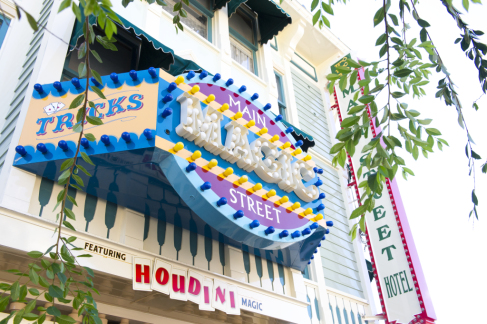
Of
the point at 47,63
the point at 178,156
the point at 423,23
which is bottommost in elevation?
the point at 423,23

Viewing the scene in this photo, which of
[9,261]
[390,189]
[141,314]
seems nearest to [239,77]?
[390,189]

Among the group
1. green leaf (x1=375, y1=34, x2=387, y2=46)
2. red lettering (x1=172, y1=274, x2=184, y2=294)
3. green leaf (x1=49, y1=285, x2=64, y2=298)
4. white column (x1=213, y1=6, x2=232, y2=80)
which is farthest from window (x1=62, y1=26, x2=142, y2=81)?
green leaf (x1=49, y1=285, x2=64, y2=298)

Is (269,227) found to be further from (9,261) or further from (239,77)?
(239,77)

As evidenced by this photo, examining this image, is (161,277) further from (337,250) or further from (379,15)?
(337,250)

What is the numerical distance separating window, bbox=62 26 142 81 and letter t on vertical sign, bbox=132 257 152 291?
9.40 feet

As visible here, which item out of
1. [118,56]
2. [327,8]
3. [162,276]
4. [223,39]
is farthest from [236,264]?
[223,39]

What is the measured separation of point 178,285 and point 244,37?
22.0 feet

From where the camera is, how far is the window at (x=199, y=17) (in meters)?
8.47

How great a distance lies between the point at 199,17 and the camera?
8719 millimetres

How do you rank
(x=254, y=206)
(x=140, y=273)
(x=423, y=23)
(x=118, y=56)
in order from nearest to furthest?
(x=423, y=23)
(x=140, y=273)
(x=254, y=206)
(x=118, y=56)

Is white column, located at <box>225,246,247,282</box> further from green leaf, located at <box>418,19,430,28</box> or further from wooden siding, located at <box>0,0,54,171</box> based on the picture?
green leaf, located at <box>418,19,430,28</box>

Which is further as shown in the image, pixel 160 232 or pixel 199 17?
pixel 199 17

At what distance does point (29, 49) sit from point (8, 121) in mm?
1315

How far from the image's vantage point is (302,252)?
6.09m
